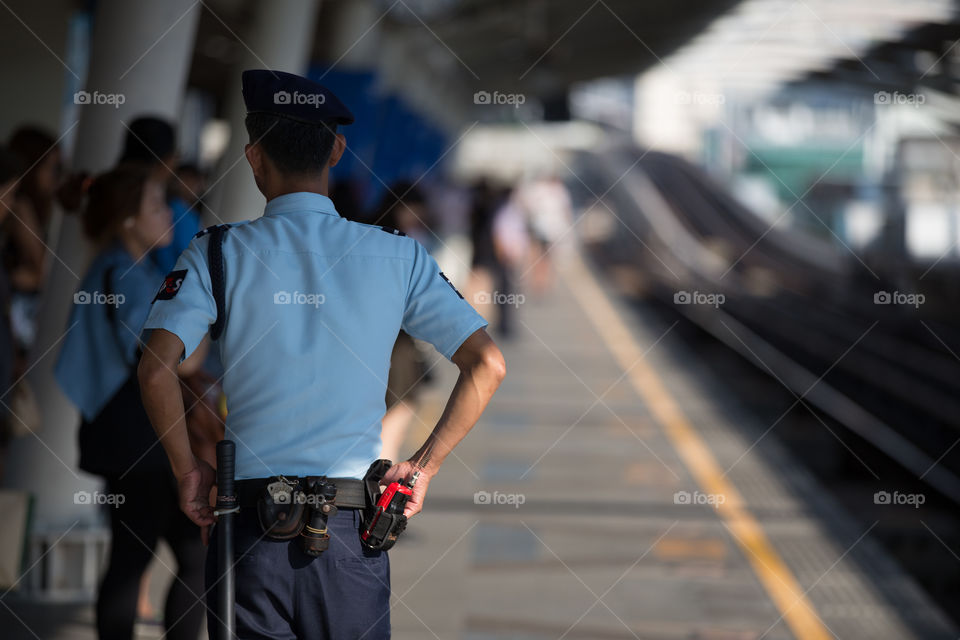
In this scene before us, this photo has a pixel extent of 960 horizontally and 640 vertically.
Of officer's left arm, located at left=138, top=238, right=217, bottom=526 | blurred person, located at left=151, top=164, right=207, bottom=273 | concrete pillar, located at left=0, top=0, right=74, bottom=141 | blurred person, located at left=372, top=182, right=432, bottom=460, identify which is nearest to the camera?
officer's left arm, located at left=138, top=238, right=217, bottom=526

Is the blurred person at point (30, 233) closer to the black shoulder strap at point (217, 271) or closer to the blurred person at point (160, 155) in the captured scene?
the blurred person at point (160, 155)

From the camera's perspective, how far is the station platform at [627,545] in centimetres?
473

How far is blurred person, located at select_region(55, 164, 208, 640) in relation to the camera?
10.4ft

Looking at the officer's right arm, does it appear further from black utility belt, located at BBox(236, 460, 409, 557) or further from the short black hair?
the short black hair

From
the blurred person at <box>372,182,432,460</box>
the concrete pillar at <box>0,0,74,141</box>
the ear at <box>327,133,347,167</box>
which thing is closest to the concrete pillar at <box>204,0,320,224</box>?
the blurred person at <box>372,182,432,460</box>

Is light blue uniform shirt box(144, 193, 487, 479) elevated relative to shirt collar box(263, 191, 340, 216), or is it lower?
lower

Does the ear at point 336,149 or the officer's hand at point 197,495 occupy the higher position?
the ear at point 336,149

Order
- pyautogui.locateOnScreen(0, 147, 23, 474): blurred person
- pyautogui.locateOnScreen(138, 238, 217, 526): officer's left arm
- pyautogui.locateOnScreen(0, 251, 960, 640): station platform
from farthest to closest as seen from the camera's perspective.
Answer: pyautogui.locateOnScreen(0, 251, 960, 640): station platform
pyautogui.locateOnScreen(0, 147, 23, 474): blurred person
pyautogui.locateOnScreen(138, 238, 217, 526): officer's left arm

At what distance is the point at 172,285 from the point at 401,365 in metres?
3.22

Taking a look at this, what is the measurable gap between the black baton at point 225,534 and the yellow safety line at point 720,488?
3131 millimetres

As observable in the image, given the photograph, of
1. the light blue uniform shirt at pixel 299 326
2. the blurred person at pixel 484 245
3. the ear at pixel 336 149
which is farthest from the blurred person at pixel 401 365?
A: the blurred person at pixel 484 245

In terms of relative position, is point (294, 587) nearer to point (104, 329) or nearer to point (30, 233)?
point (104, 329)

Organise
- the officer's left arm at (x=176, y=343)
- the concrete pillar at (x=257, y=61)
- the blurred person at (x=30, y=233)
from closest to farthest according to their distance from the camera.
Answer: the officer's left arm at (x=176, y=343) < the blurred person at (x=30, y=233) < the concrete pillar at (x=257, y=61)

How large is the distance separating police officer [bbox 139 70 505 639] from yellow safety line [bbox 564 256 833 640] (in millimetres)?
2994
